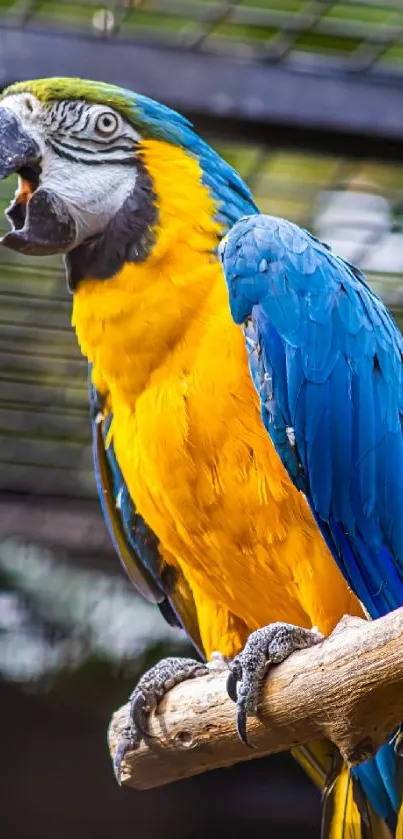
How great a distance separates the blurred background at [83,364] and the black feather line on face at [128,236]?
0.51 meters

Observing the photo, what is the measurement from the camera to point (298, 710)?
1.82 meters

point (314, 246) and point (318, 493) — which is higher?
point (314, 246)

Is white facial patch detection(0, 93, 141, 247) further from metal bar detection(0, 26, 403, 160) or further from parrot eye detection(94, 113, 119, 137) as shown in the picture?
metal bar detection(0, 26, 403, 160)

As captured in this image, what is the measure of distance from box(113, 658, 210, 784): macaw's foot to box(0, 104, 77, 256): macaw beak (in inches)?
28.8

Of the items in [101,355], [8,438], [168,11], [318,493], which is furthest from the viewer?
[8,438]

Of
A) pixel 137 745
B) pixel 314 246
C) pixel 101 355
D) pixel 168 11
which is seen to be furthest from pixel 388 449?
pixel 168 11

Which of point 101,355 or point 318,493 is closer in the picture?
point 318,493

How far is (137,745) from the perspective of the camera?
2.15 m

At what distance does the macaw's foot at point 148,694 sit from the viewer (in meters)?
2.14

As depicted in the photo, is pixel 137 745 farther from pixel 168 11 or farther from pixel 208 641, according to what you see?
pixel 168 11

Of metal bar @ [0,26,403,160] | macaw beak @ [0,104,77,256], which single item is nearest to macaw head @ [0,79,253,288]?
macaw beak @ [0,104,77,256]

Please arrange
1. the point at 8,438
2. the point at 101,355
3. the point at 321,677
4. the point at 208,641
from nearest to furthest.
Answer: the point at 321,677 < the point at 101,355 < the point at 208,641 < the point at 8,438

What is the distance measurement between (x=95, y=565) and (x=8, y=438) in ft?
1.38

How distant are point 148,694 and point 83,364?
3.95 feet
